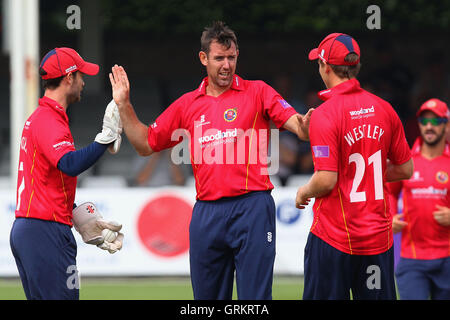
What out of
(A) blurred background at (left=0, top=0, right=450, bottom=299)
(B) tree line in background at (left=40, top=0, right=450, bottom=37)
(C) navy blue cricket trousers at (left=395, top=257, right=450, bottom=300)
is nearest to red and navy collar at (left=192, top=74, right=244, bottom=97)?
(C) navy blue cricket trousers at (left=395, top=257, right=450, bottom=300)

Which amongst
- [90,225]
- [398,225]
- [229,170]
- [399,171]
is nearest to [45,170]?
[90,225]

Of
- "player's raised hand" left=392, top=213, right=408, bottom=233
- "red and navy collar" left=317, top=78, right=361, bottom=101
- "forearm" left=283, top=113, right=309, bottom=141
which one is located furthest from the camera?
"player's raised hand" left=392, top=213, right=408, bottom=233

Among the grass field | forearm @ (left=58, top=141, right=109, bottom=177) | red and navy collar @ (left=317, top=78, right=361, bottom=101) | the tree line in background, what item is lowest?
the grass field

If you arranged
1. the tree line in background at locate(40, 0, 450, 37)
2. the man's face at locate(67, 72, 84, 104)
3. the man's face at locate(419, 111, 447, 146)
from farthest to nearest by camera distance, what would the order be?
1. the tree line in background at locate(40, 0, 450, 37)
2. the man's face at locate(419, 111, 447, 146)
3. the man's face at locate(67, 72, 84, 104)

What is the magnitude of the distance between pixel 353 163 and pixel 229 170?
32.0 inches

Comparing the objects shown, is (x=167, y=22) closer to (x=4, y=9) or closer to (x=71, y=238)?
(x=4, y=9)

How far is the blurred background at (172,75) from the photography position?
10.5 m

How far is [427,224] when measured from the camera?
688 cm

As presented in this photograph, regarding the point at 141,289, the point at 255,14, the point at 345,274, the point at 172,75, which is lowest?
the point at 141,289

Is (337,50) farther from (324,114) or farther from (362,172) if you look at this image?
(362,172)

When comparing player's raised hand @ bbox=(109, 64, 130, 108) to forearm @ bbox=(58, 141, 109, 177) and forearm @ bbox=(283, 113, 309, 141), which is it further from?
forearm @ bbox=(283, 113, 309, 141)

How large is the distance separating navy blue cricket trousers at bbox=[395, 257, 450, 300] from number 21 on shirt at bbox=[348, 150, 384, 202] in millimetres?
1896

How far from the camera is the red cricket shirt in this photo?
688cm

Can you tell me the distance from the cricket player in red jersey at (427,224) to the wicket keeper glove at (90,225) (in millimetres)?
2552
